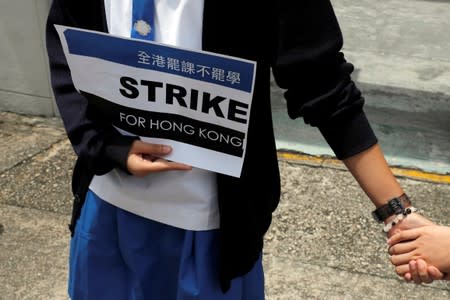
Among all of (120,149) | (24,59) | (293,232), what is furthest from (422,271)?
(24,59)

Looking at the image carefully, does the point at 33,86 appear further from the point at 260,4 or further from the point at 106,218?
the point at 260,4

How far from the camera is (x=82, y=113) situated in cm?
139

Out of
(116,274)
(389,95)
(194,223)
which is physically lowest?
(389,95)

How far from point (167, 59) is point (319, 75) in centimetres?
32

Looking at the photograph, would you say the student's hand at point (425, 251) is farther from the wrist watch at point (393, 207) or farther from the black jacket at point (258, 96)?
the black jacket at point (258, 96)

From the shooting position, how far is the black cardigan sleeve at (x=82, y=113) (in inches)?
52.6

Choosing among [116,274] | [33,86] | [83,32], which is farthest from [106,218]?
[33,86]

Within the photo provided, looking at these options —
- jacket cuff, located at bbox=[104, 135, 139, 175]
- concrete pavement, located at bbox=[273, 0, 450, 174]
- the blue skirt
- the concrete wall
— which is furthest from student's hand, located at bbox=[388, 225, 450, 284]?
the concrete wall

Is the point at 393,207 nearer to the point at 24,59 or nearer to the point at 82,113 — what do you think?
the point at 82,113

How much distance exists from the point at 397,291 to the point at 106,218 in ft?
5.34

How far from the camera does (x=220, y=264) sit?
141 cm

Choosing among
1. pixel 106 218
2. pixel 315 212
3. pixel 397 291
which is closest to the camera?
pixel 106 218

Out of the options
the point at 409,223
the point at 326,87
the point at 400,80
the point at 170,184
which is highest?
the point at 326,87

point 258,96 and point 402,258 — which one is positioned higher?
point 258,96
